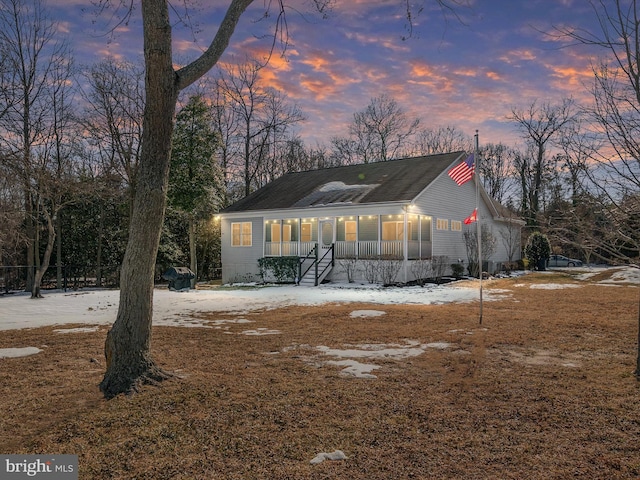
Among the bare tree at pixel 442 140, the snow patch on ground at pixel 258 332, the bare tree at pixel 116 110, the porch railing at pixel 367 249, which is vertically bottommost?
the snow patch on ground at pixel 258 332

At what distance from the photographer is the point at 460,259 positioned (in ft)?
75.2

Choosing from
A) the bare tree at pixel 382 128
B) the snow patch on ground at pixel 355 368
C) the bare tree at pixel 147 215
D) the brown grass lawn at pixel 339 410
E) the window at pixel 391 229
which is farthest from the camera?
the bare tree at pixel 382 128

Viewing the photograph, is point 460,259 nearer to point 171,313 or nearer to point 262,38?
point 171,313

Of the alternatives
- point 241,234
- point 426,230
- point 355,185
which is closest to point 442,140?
point 355,185

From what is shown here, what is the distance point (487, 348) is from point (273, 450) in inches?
178

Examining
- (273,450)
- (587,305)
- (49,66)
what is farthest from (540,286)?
(49,66)

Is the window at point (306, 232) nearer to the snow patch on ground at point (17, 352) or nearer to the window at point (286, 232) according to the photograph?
the window at point (286, 232)

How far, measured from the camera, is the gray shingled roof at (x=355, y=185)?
1931cm

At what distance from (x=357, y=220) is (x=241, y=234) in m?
7.39

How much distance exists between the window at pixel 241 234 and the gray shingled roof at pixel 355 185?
0.87 meters

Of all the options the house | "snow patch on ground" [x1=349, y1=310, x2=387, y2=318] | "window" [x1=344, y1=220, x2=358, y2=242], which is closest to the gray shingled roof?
the house

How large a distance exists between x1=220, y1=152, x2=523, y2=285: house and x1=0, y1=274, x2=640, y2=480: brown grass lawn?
38.8 ft

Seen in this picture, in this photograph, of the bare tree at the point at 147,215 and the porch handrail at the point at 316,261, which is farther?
the porch handrail at the point at 316,261

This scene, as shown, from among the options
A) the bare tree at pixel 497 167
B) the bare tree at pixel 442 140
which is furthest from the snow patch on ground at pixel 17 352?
the bare tree at pixel 497 167
